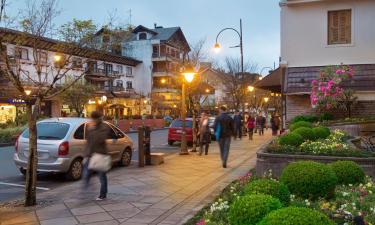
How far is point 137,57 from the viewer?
252 ft

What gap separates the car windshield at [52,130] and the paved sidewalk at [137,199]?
1.38 metres

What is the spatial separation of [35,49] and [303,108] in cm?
1256

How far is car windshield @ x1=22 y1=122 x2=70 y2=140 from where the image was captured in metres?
12.2

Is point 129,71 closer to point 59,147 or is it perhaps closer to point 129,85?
point 129,85

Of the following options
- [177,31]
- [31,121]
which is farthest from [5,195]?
[177,31]

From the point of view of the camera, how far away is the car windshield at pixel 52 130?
40.1ft

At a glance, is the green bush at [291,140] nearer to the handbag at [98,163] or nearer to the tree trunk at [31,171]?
the handbag at [98,163]

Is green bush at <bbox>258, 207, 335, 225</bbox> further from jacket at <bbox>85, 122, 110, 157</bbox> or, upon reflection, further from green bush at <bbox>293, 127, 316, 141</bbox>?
green bush at <bbox>293, 127, 316, 141</bbox>

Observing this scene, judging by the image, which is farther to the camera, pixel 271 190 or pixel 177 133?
pixel 177 133

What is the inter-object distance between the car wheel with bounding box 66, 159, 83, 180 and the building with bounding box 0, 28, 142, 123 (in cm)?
218

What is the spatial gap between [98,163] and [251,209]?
462cm

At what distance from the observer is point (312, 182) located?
6898 millimetres

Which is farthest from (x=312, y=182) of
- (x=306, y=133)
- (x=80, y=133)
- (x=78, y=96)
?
(x=78, y=96)

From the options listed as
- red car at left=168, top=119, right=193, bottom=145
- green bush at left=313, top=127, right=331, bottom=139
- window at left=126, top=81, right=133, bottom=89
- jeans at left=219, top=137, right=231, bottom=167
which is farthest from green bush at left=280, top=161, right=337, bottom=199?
window at left=126, top=81, right=133, bottom=89
